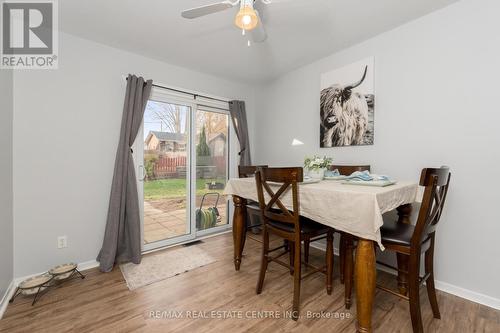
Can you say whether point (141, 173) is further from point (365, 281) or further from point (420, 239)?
point (420, 239)

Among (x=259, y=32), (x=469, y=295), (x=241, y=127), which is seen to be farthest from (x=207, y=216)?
(x=469, y=295)

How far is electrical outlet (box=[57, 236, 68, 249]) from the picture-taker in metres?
A: 2.18

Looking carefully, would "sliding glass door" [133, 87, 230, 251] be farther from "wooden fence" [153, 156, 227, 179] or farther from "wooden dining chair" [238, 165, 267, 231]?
"wooden dining chair" [238, 165, 267, 231]

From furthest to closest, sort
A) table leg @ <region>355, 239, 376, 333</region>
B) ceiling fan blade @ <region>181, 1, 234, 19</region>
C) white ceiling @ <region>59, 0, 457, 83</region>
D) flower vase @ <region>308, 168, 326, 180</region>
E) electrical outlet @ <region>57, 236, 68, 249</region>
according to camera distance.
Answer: electrical outlet @ <region>57, 236, 68, 249</region>
flower vase @ <region>308, 168, 326, 180</region>
white ceiling @ <region>59, 0, 457, 83</region>
ceiling fan blade @ <region>181, 1, 234, 19</region>
table leg @ <region>355, 239, 376, 333</region>

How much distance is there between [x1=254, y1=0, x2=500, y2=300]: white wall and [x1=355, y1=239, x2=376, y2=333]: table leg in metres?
1.13

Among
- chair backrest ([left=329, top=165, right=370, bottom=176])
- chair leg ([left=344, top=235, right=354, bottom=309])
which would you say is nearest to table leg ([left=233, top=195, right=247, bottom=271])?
chair leg ([left=344, top=235, right=354, bottom=309])

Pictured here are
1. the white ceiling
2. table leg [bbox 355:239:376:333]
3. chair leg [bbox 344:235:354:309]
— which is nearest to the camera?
table leg [bbox 355:239:376:333]

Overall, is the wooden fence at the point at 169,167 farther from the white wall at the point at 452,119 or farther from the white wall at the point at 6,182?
the white wall at the point at 452,119

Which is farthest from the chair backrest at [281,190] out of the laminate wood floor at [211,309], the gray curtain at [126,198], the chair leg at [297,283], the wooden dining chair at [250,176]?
the gray curtain at [126,198]

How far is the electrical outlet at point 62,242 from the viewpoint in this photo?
85.7 inches

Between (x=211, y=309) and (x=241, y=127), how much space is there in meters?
2.58

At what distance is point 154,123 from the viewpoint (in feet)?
9.27

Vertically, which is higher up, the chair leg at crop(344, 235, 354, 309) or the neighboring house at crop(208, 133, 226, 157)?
the neighboring house at crop(208, 133, 226, 157)

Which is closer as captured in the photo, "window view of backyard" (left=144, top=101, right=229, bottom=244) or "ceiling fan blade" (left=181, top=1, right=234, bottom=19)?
"ceiling fan blade" (left=181, top=1, right=234, bottom=19)
